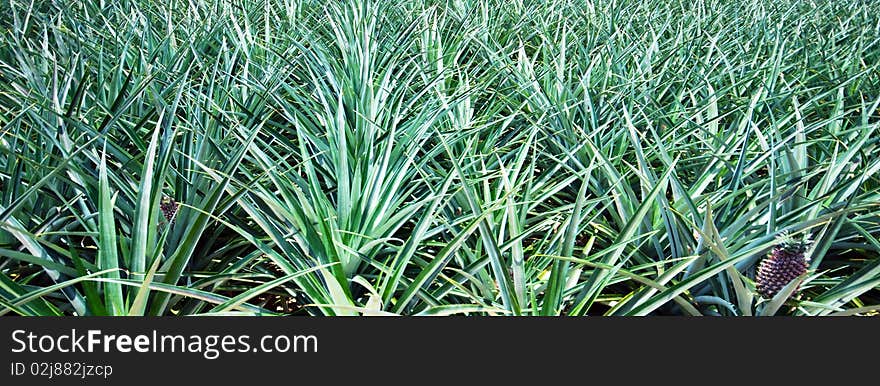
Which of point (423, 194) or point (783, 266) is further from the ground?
point (423, 194)

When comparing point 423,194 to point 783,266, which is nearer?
point 783,266

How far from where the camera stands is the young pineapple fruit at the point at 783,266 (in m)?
1.18

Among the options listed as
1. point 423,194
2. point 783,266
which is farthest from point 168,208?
point 783,266

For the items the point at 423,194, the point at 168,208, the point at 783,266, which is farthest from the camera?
the point at 423,194

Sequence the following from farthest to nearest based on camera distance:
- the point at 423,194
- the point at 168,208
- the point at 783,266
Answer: the point at 423,194 < the point at 168,208 < the point at 783,266

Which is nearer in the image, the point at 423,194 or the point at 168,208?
the point at 168,208

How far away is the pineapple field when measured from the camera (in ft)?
3.82

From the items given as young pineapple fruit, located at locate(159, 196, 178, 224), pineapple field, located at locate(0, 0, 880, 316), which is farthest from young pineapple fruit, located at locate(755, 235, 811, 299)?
young pineapple fruit, located at locate(159, 196, 178, 224)

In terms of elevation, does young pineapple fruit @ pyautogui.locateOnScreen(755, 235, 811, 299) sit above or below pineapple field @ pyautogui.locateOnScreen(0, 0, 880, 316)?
below

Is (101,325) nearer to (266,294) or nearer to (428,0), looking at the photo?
(266,294)

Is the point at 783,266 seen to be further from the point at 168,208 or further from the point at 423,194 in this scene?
the point at 168,208

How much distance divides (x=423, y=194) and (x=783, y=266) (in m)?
0.83

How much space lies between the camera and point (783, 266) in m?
1.18

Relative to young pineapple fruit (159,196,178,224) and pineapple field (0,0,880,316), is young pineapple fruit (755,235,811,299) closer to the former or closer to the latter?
pineapple field (0,0,880,316)
